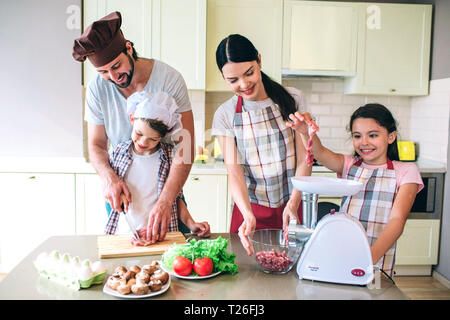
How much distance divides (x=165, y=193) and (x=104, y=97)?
0.50 m

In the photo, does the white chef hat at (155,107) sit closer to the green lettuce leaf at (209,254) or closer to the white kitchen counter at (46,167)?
the green lettuce leaf at (209,254)

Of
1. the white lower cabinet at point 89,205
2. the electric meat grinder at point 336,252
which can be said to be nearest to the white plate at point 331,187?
the electric meat grinder at point 336,252

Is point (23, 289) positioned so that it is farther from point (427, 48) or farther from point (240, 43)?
point (427, 48)

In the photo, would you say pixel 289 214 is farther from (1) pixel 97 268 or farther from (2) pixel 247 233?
(1) pixel 97 268

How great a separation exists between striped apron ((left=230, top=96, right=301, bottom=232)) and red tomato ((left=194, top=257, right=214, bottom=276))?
0.82 m

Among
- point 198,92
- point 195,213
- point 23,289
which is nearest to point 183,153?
point 23,289

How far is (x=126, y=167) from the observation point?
1.90 meters

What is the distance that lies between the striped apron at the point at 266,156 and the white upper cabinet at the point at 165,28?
1578 mm

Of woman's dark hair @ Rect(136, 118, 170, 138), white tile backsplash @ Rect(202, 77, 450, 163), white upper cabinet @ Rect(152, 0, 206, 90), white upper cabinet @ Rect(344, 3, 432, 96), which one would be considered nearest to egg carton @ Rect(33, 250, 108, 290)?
woman's dark hair @ Rect(136, 118, 170, 138)

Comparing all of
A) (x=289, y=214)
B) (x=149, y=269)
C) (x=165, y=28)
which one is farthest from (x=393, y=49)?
(x=149, y=269)

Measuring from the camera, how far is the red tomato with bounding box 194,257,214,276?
133 centimetres

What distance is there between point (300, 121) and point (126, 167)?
2.47ft

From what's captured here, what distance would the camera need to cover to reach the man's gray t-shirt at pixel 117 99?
1.93 meters
